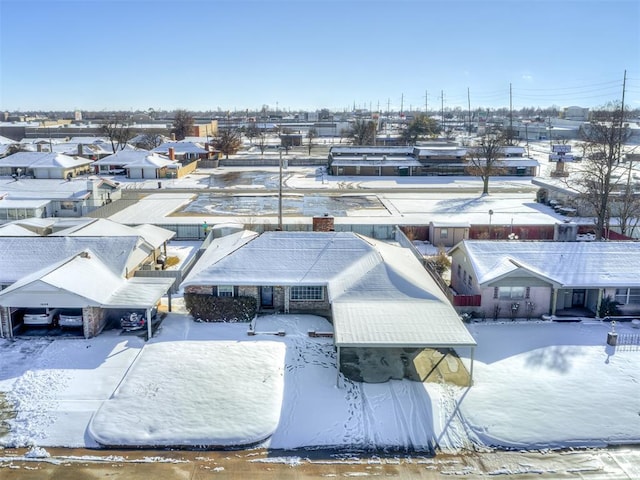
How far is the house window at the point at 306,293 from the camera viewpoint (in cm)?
2430

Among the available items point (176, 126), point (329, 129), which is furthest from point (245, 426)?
point (329, 129)

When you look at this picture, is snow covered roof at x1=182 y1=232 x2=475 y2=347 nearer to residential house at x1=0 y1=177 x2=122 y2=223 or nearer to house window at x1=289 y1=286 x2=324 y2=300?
house window at x1=289 y1=286 x2=324 y2=300

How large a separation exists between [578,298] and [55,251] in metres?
23.8

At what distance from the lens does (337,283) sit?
23312 millimetres

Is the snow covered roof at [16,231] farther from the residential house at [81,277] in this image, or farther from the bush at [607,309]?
the bush at [607,309]

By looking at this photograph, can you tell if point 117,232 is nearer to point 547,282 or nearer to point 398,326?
point 398,326

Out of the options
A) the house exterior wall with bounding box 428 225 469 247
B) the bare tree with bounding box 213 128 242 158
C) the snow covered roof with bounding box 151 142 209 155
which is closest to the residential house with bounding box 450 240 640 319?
the house exterior wall with bounding box 428 225 469 247

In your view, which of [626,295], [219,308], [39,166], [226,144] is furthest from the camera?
[226,144]

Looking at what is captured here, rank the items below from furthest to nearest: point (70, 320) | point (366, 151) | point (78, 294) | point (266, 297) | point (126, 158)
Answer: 1. point (366, 151)
2. point (126, 158)
3. point (266, 297)
4. point (70, 320)
5. point (78, 294)

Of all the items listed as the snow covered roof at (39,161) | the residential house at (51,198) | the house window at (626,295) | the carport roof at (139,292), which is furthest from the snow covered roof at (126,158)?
the house window at (626,295)

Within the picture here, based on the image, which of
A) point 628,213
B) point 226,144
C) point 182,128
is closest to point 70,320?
point 628,213

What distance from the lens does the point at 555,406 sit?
17.0 meters

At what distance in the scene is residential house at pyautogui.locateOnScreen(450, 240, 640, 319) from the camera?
24.1m

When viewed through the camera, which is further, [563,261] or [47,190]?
[47,190]
